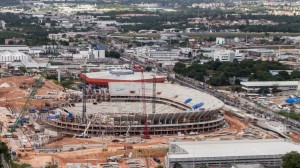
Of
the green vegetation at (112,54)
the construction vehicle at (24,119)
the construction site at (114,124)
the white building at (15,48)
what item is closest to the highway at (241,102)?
the construction site at (114,124)

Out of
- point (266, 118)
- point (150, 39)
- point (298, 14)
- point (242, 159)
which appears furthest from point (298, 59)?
point (298, 14)

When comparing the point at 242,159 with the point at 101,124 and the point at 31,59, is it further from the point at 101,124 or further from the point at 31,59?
the point at 31,59

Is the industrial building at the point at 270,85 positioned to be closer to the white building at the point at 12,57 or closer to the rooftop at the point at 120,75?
the rooftop at the point at 120,75

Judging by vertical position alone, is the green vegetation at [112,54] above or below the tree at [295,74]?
below

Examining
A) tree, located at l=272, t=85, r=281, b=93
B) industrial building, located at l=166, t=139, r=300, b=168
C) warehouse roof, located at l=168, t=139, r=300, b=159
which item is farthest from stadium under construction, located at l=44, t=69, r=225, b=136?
tree, located at l=272, t=85, r=281, b=93

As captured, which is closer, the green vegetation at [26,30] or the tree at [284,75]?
the tree at [284,75]

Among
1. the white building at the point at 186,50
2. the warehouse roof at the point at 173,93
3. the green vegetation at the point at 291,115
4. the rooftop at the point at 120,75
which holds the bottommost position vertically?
the white building at the point at 186,50

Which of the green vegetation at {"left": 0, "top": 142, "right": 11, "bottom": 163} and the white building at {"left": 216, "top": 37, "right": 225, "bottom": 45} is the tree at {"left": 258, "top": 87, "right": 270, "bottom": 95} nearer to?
the green vegetation at {"left": 0, "top": 142, "right": 11, "bottom": 163}
